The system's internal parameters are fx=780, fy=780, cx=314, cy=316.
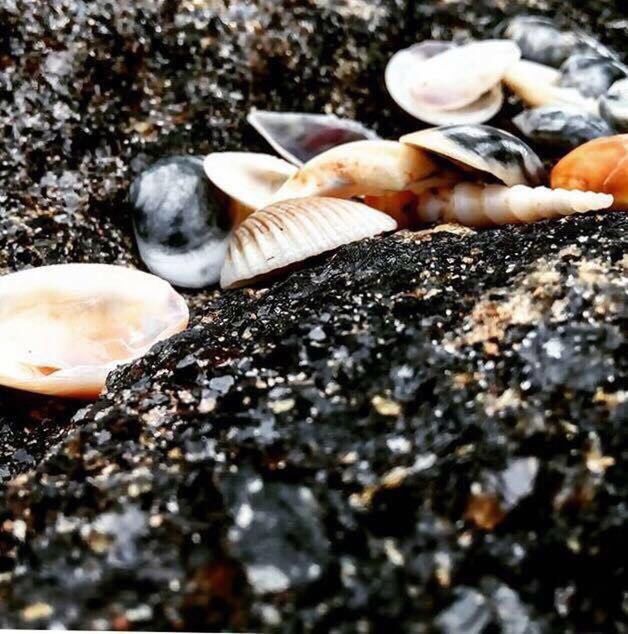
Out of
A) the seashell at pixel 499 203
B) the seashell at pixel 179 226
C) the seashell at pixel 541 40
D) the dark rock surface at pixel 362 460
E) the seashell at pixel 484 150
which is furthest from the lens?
the seashell at pixel 541 40

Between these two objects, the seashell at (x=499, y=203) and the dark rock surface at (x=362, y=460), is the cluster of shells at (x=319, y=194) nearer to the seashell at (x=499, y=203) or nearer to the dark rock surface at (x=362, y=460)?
the seashell at (x=499, y=203)

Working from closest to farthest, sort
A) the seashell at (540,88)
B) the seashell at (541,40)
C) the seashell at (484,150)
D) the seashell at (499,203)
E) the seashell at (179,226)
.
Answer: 1. the seashell at (499,203)
2. the seashell at (484,150)
3. the seashell at (179,226)
4. the seashell at (540,88)
5. the seashell at (541,40)

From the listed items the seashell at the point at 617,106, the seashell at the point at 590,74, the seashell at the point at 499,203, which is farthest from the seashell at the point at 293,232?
the seashell at the point at 590,74

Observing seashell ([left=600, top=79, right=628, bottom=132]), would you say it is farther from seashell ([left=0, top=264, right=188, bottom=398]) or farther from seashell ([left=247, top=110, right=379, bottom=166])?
seashell ([left=0, top=264, right=188, bottom=398])

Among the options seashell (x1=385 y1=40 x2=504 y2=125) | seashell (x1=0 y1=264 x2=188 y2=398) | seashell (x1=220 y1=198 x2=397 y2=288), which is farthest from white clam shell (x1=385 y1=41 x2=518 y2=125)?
seashell (x1=0 y1=264 x2=188 y2=398)

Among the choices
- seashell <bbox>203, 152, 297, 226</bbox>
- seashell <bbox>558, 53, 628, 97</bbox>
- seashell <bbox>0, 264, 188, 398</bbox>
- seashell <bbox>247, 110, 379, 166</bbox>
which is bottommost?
seashell <bbox>0, 264, 188, 398</bbox>

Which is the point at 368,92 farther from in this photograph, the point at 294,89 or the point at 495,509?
the point at 495,509
